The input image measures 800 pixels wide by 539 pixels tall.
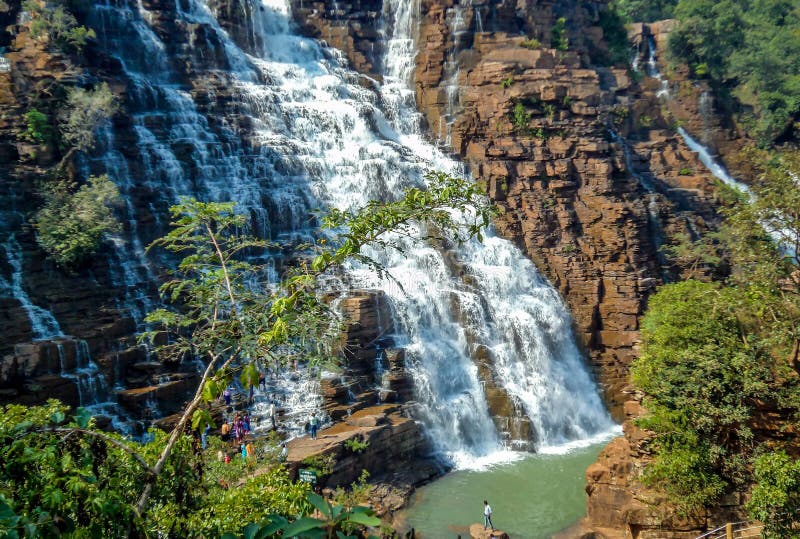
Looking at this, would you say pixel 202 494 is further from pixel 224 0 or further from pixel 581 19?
pixel 581 19

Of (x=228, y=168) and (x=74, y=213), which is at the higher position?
(x=228, y=168)

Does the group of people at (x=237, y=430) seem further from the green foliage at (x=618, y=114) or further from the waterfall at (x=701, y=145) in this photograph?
the waterfall at (x=701, y=145)

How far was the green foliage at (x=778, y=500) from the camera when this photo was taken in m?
10.9

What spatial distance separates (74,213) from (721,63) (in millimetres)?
42892

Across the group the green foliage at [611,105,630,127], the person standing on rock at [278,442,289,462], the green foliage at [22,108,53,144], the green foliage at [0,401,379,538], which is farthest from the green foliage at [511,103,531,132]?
the green foliage at [0,401,379,538]

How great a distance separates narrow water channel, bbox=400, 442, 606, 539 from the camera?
16.4 metres

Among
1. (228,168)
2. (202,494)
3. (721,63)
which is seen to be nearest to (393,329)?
(228,168)

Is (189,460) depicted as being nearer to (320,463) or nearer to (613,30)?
(320,463)

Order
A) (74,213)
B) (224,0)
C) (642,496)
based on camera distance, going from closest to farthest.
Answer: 1. (642,496)
2. (74,213)
3. (224,0)

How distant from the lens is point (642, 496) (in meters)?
14.3

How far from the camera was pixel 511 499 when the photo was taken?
17859mm

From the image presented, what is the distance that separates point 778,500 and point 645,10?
51876 mm

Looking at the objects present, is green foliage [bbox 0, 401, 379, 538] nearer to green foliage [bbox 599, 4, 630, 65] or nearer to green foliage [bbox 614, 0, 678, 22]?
green foliage [bbox 599, 4, 630, 65]

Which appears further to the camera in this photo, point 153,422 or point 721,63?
point 721,63
